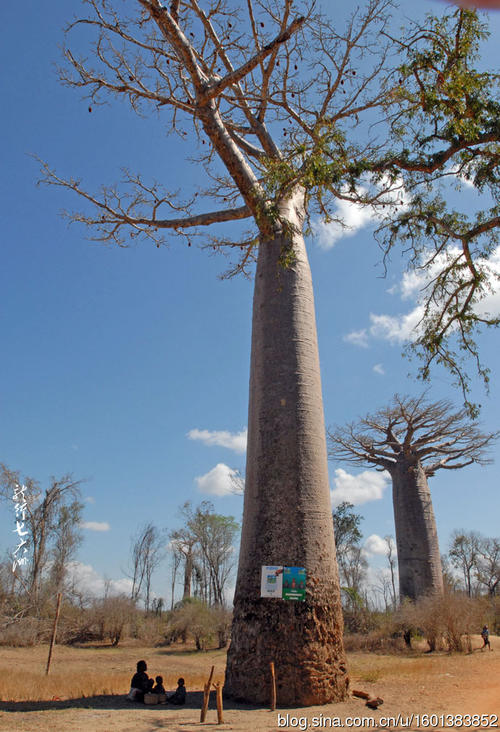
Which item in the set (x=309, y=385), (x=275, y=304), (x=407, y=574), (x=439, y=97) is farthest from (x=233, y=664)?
(x=407, y=574)

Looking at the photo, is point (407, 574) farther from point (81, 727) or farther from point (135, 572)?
point (135, 572)

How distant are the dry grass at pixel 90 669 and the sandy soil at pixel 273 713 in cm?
60

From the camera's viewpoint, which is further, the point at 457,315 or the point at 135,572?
the point at 135,572

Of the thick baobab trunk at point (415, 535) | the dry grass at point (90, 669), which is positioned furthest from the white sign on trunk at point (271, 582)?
the thick baobab trunk at point (415, 535)

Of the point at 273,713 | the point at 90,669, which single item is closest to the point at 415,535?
the point at 90,669

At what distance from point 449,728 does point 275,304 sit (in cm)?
347

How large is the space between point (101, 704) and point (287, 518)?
1943 millimetres

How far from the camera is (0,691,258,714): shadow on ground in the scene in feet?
12.6

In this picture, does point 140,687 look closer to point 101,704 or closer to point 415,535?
point 101,704

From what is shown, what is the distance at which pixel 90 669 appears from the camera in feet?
28.6

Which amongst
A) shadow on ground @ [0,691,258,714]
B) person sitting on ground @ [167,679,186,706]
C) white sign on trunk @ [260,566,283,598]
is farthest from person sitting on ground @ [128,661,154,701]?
white sign on trunk @ [260,566,283,598]

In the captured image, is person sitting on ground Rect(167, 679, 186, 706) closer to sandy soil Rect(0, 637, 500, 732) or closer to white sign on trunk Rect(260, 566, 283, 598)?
sandy soil Rect(0, 637, 500, 732)

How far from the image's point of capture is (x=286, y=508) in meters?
4.27

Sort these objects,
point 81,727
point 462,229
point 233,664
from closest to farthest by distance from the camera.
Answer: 1. point 81,727
2. point 233,664
3. point 462,229
